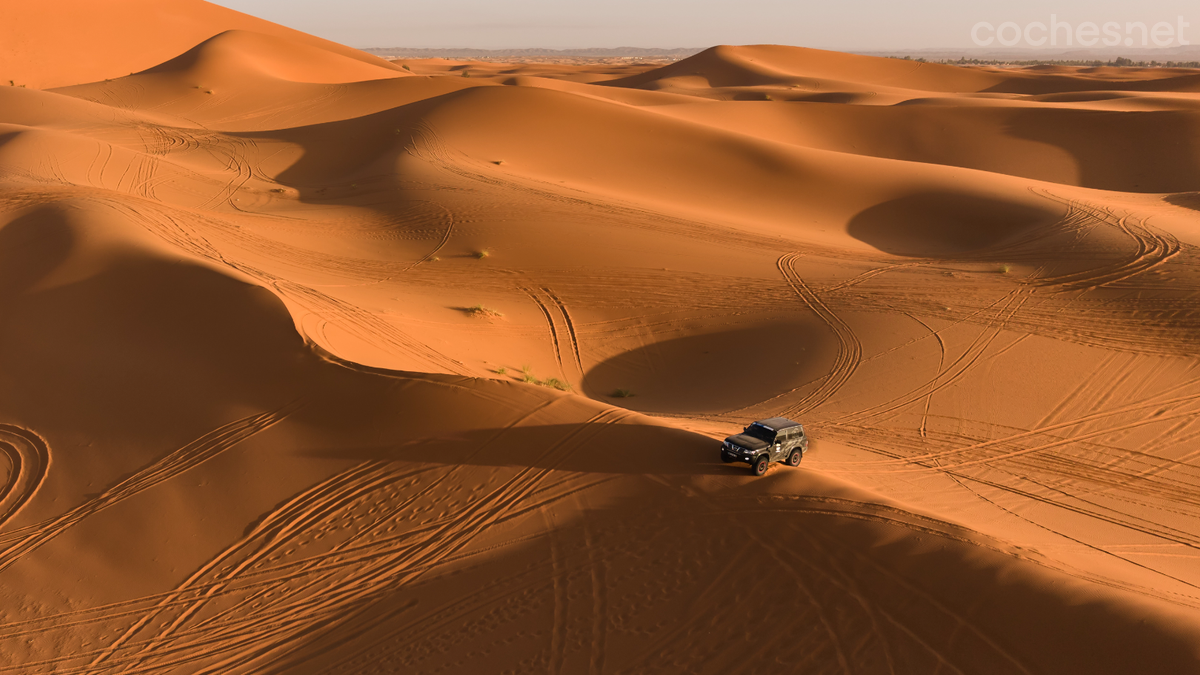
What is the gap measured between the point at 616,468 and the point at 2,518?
7.97m

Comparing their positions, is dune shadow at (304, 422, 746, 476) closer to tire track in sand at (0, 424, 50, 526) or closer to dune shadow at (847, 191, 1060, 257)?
tire track in sand at (0, 424, 50, 526)

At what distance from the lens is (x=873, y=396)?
12.8 m

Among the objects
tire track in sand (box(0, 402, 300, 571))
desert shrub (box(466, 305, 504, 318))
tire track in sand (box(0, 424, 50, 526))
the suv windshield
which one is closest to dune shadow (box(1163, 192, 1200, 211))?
desert shrub (box(466, 305, 504, 318))

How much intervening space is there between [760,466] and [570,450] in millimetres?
2383

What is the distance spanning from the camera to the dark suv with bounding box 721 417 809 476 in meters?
8.44

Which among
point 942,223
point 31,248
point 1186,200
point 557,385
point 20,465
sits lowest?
point 20,465

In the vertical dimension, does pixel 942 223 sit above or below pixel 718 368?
above

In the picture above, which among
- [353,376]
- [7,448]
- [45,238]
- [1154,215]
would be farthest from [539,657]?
[1154,215]

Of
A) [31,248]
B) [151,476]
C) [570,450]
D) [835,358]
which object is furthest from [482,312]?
[31,248]

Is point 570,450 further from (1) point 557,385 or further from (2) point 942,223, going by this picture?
(2) point 942,223

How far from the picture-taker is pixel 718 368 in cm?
1445

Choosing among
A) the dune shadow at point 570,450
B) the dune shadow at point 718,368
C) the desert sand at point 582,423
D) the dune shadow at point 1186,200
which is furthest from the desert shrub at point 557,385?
the dune shadow at point 1186,200

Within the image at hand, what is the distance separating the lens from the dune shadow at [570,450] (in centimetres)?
897

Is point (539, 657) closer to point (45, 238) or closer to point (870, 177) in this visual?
point (45, 238)
